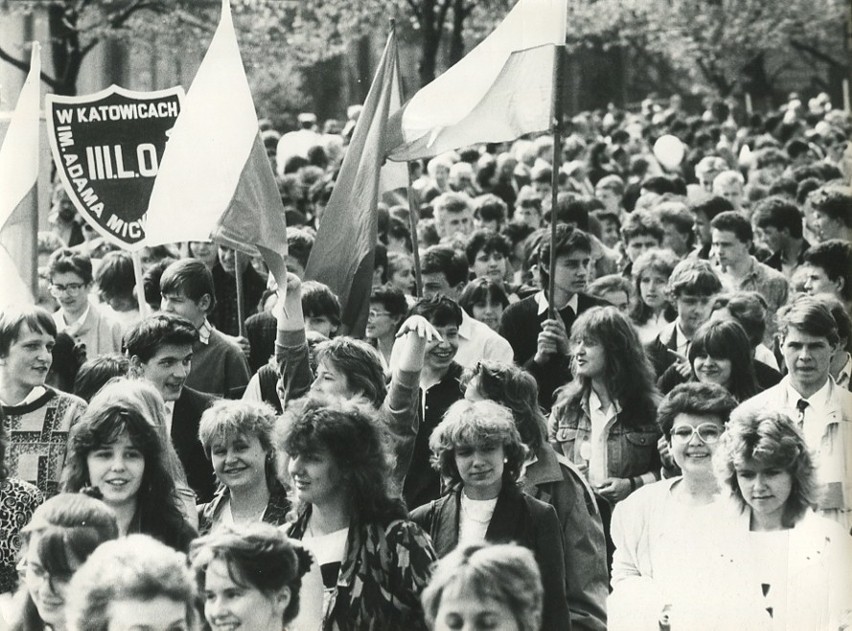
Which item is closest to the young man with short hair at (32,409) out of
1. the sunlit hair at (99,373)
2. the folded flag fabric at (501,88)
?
the sunlit hair at (99,373)

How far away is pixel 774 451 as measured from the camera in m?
5.59

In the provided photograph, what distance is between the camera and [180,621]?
468 centimetres

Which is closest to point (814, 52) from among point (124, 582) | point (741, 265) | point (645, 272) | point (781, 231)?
point (781, 231)

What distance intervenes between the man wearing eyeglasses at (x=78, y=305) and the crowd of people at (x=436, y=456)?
0.06ft

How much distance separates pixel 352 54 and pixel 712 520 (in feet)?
88.0

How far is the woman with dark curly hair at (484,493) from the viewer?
5.52 metres

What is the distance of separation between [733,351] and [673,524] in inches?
60.8

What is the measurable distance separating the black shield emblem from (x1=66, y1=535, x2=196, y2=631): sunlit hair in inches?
145

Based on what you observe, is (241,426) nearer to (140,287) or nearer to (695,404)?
(695,404)

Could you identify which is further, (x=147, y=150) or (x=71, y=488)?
(x=147, y=150)

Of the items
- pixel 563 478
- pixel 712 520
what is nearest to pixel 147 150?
pixel 563 478

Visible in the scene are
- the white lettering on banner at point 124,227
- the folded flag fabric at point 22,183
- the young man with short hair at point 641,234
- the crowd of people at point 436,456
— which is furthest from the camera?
the young man with short hair at point 641,234

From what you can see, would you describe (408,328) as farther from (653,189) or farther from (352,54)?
(352,54)

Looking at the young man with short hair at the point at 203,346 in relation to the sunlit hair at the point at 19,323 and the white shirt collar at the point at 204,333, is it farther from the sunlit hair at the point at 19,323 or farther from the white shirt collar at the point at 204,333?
the sunlit hair at the point at 19,323
